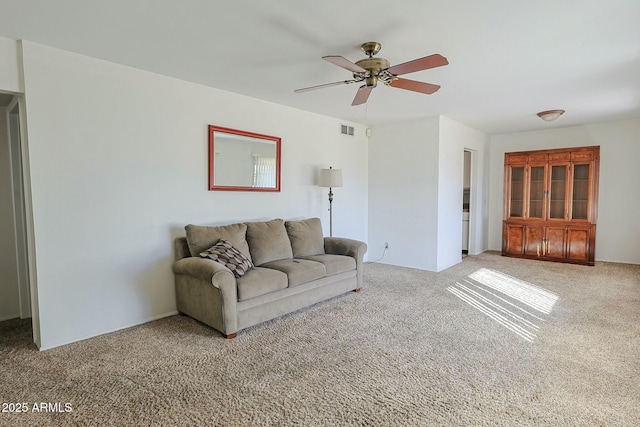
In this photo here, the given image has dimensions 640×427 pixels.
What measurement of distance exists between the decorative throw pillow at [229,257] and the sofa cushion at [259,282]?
0.08 m

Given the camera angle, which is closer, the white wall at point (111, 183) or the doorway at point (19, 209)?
the white wall at point (111, 183)

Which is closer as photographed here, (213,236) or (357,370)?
(357,370)

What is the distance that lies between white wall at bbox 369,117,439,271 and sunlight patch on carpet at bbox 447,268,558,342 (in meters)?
0.88

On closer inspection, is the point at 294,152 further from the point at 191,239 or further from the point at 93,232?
the point at 93,232

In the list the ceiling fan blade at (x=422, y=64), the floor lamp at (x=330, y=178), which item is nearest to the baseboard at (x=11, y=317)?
the floor lamp at (x=330, y=178)

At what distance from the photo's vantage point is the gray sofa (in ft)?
9.86

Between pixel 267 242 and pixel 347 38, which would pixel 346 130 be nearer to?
pixel 267 242

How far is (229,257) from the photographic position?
331 centimetres

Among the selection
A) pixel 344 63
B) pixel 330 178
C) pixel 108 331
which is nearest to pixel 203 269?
pixel 108 331

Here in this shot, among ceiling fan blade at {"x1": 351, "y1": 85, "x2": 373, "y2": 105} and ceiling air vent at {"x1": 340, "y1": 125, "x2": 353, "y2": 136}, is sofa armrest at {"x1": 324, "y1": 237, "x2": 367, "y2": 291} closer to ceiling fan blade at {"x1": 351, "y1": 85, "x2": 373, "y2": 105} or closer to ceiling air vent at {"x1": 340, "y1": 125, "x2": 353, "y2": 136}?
ceiling fan blade at {"x1": 351, "y1": 85, "x2": 373, "y2": 105}

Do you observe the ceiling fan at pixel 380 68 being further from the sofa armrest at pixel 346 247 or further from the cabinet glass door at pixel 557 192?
the cabinet glass door at pixel 557 192

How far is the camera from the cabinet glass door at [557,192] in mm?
6027

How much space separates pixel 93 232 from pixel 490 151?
7.01 metres

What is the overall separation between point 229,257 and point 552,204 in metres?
5.79
